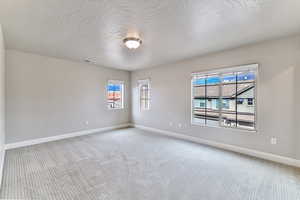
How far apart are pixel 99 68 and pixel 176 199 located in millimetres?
5112

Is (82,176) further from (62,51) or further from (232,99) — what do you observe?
(232,99)

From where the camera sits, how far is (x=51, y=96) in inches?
174

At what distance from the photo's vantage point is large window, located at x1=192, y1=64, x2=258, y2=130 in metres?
3.47

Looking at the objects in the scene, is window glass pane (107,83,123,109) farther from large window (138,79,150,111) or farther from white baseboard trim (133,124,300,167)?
white baseboard trim (133,124,300,167)

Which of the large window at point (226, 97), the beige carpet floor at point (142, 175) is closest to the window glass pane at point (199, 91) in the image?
the large window at point (226, 97)

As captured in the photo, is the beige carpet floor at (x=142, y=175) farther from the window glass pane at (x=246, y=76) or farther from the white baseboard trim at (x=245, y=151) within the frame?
the window glass pane at (x=246, y=76)

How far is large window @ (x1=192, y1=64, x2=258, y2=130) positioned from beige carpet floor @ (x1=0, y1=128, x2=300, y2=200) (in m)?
0.88

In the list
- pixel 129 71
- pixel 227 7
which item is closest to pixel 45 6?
pixel 227 7

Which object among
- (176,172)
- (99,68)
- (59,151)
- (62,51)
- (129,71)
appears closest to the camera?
(176,172)

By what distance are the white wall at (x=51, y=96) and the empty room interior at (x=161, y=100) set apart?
0.10ft

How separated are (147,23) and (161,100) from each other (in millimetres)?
3331

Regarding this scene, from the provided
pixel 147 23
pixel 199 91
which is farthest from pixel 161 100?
pixel 147 23

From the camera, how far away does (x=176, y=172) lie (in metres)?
2.61

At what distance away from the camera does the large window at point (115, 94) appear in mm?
6061
